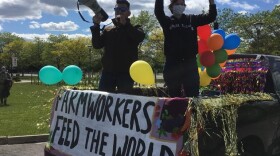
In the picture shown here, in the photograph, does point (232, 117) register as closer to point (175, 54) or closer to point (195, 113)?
point (195, 113)

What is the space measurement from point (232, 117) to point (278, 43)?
39972 mm

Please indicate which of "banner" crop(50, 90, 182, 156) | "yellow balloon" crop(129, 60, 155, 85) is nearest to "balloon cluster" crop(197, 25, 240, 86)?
"yellow balloon" crop(129, 60, 155, 85)

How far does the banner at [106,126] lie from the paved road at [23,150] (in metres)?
2.28

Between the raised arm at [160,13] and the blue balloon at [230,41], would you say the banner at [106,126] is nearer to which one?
the raised arm at [160,13]

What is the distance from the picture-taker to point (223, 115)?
3.36m

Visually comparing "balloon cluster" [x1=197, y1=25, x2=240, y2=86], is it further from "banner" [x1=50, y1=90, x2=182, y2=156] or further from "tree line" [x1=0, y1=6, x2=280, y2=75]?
"tree line" [x1=0, y1=6, x2=280, y2=75]

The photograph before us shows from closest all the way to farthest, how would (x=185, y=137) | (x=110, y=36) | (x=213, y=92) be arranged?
1. (x=185, y=137)
2. (x=110, y=36)
3. (x=213, y=92)

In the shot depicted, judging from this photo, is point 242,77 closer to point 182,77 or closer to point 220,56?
point 220,56

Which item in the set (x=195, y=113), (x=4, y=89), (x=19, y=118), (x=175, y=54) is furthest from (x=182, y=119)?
(x=4, y=89)

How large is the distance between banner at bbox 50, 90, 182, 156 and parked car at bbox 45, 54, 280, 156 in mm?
343

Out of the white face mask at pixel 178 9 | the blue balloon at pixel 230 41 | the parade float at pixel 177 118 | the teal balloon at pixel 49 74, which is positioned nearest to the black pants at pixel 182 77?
the parade float at pixel 177 118

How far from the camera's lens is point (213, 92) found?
5.80 m

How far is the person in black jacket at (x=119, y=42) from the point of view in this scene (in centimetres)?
472

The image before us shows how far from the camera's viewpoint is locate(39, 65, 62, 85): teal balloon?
194 inches
